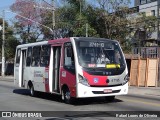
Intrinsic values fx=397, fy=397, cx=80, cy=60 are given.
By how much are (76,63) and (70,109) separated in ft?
6.15

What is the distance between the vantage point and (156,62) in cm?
2808

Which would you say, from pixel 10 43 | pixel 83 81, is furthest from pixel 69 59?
pixel 10 43

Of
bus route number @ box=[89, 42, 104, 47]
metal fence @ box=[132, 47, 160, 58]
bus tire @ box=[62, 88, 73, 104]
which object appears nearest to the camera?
bus route number @ box=[89, 42, 104, 47]

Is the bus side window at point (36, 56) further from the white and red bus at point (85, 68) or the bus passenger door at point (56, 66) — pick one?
the bus passenger door at point (56, 66)

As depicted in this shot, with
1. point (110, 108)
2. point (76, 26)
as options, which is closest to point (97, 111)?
point (110, 108)

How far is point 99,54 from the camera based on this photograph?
625 inches

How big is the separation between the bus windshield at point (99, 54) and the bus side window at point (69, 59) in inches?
16.3

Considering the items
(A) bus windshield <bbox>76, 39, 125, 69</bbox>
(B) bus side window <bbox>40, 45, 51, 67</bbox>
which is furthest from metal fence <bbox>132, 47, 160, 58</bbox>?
(A) bus windshield <bbox>76, 39, 125, 69</bbox>

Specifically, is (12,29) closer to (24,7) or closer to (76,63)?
(24,7)

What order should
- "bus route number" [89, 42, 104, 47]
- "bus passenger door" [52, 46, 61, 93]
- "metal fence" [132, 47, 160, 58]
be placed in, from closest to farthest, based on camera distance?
1. "bus route number" [89, 42, 104, 47]
2. "bus passenger door" [52, 46, 61, 93]
3. "metal fence" [132, 47, 160, 58]

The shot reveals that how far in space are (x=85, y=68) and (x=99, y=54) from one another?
3.27 feet

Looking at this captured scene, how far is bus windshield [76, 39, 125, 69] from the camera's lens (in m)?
15.5

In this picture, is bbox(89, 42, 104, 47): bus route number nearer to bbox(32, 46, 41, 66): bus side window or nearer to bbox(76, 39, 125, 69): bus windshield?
bbox(76, 39, 125, 69): bus windshield

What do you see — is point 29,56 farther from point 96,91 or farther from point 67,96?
point 96,91
